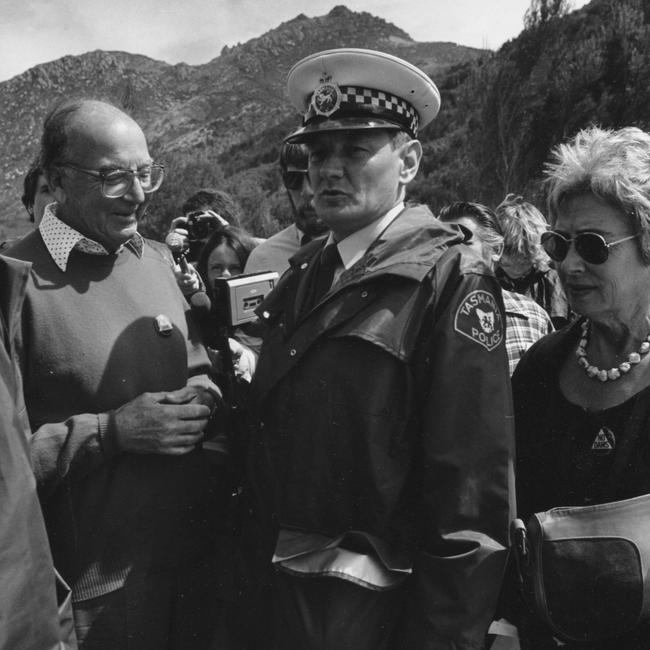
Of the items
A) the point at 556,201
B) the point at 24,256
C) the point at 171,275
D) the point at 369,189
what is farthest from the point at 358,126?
the point at 24,256

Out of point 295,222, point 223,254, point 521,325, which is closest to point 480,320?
point 521,325

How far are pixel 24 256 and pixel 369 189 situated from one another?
106cm

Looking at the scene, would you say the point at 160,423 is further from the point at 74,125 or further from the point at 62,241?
the point at 74,125

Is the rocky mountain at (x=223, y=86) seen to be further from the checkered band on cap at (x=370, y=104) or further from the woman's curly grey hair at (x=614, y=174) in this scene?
the woman's curly grey hair at (x=614, y=174)

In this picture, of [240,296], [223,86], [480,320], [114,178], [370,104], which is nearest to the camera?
[480,320]

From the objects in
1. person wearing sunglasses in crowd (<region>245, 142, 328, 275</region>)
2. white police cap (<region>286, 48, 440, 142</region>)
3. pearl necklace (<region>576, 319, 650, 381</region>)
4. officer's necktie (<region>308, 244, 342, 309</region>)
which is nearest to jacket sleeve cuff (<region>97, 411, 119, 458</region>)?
officer's necktie (<region>308, 244, 342, 309</region>)

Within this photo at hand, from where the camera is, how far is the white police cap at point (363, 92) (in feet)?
6.06

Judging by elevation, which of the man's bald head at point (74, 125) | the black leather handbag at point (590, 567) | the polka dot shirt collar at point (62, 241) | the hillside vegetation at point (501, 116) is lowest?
the black leather handbag at point (590, 567)

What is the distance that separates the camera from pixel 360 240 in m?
1.88

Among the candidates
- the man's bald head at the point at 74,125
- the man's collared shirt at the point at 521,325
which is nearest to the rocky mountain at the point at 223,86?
the man's collared shirt at the point at 521,325

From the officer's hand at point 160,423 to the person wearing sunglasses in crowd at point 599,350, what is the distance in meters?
0.97

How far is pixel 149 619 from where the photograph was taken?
196cm

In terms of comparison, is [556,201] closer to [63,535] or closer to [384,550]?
[384,550]

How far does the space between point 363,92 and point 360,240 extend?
17.1 inches
